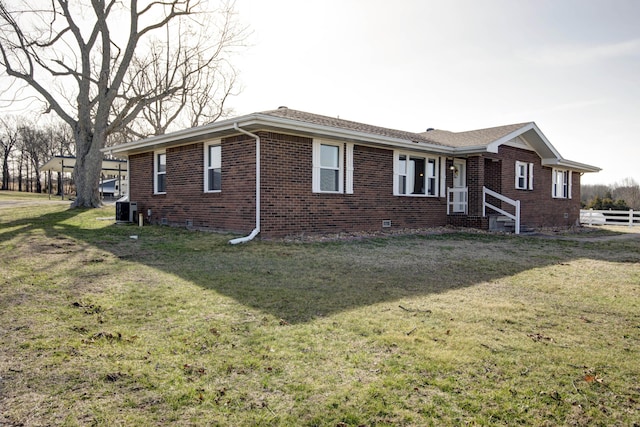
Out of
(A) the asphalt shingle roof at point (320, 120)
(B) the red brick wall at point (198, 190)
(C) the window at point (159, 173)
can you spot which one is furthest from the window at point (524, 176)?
(C) the window at point (159, 173)

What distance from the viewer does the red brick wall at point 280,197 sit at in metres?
10.5

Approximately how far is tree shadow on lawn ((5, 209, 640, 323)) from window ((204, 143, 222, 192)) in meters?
1.46

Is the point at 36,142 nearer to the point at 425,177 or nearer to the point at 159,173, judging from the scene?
the point at 159,173

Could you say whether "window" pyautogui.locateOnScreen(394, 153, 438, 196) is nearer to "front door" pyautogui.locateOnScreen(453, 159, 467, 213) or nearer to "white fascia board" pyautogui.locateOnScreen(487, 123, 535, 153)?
"front door" pyautogui.locateOnScreen(453, 159, 467, 213)

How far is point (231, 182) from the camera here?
1123 cm

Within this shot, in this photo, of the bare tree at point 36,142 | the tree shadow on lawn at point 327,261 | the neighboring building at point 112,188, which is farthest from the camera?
the bare tree at point 36,142

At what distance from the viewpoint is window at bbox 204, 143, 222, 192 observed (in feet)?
38.9

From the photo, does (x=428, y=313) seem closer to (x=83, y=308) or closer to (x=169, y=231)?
(x=83, y=308)

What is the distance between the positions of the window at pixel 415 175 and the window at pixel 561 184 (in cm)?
851

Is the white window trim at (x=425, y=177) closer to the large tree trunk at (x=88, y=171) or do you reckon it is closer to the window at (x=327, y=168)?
the window at (x=327, y=168)

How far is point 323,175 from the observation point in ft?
38.0

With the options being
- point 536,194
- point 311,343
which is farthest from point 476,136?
point 311,343

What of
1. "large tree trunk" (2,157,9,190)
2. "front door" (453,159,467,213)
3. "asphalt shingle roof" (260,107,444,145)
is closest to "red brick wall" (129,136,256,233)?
"asphalt shingle roof" (260,107,444,145)

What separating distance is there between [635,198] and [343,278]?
55184 mm
